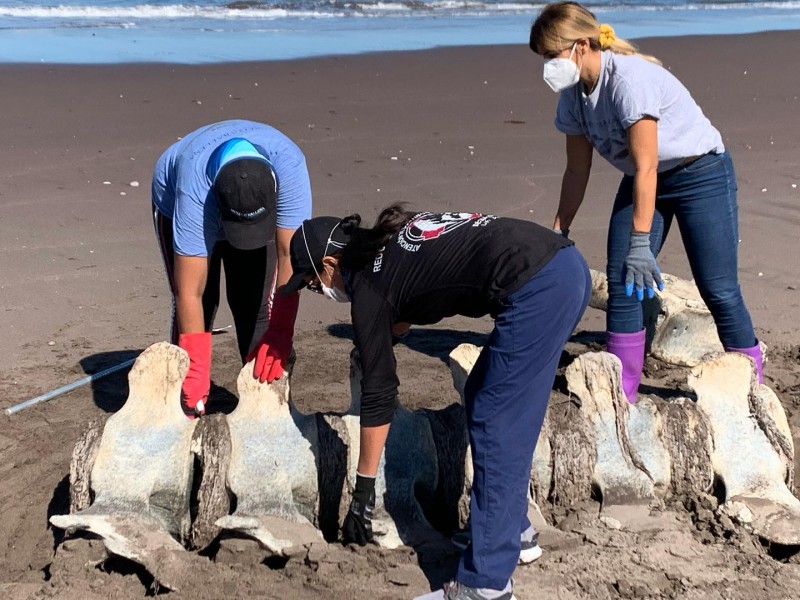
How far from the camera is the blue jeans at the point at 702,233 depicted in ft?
14.4

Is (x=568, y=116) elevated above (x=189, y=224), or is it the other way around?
(x=568, y=116)

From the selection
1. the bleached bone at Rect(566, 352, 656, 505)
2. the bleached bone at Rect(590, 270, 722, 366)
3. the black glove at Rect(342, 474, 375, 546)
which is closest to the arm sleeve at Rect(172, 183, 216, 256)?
the black glove at Rect(342, 474, 375, 546)

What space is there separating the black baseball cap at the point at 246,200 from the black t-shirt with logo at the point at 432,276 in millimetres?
809

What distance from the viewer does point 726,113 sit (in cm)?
1113

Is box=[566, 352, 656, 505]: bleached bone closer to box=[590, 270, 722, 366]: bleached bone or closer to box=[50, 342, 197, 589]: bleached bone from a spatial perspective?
box=[50, 342, 197, 589]: bleached bone

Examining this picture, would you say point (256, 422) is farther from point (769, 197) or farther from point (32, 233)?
point (769, 197)

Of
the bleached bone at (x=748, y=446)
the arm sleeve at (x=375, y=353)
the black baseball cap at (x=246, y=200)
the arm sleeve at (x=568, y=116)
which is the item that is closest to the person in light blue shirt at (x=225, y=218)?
the black baseball cap at (x=246, y=200)

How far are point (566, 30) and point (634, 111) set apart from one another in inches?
16.6

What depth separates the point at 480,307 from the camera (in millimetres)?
3240

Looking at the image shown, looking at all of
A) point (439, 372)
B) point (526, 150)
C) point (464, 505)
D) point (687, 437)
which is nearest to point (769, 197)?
point (526, 150)

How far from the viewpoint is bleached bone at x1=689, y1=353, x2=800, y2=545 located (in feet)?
12.5

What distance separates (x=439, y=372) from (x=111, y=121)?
5.92m

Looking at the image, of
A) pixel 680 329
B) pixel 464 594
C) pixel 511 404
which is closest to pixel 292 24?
pixel 680 329

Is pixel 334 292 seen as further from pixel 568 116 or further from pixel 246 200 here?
pixel 568 116
